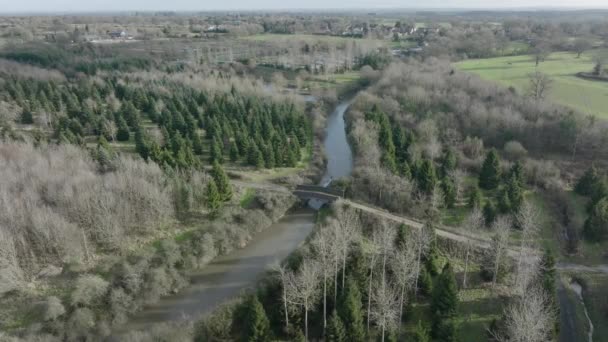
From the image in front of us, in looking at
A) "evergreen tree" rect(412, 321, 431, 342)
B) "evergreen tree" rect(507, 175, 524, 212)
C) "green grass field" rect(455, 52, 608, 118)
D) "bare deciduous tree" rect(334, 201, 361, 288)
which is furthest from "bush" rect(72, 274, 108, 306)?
"green grass field" rect(455, 52, 608, 118)

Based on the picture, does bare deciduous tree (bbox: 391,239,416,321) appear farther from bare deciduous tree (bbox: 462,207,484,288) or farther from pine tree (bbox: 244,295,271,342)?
pine tree (bbox: 244,295,271,342)

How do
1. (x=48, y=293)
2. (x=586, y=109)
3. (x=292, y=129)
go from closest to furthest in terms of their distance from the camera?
(x=48, y=293) < (x=586, y=109) < (x=292, y=129)

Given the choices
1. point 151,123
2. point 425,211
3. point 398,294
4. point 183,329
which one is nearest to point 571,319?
point 398,294

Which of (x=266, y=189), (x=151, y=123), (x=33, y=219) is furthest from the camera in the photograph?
(x=151, y=123)

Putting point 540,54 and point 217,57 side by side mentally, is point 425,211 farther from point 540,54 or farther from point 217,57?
point 217,57

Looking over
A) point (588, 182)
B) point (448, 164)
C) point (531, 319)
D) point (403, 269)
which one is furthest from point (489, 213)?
point (531, 319)

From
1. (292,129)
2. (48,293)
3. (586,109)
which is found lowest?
(48,293)

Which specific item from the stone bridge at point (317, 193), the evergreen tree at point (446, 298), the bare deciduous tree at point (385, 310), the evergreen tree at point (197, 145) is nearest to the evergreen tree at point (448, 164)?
the stone bridge at point (317, 193)

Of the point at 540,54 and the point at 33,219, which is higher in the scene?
the point at 540,54
